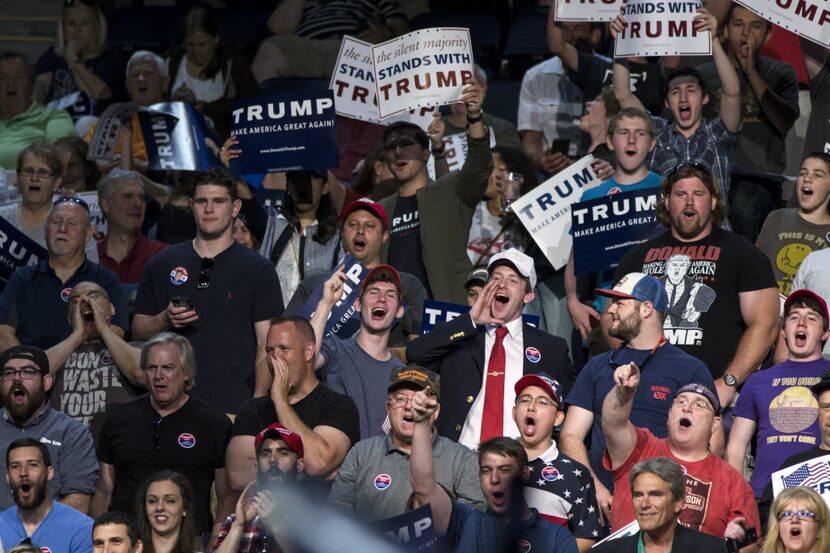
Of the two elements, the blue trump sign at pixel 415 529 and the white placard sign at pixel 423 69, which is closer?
the blue trump sign at pixel 415 529

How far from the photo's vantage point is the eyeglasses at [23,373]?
341 inches

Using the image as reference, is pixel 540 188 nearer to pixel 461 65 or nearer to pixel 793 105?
pixel 461 65

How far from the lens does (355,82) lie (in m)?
11.3

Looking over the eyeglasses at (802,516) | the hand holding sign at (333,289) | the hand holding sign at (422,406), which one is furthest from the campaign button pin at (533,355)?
the eyeglasses at (802,516)

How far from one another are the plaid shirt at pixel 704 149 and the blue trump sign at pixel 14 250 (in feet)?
12.0

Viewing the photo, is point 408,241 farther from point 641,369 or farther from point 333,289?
point 641,369

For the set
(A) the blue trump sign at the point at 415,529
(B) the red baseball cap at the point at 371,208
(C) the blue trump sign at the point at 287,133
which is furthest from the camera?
(C) the blue trump sign at the point at 287,133

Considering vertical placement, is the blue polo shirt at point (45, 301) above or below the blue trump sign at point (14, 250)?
below

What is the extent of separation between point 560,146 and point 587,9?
0.95 meters

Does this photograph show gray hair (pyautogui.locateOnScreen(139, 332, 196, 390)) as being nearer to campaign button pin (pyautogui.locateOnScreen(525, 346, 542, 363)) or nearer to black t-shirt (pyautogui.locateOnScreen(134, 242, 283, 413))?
black t-shirt (pyautogui.locateOnScreen(134, 242, 283, 413))

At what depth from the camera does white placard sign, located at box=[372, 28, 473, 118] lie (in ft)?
34.0

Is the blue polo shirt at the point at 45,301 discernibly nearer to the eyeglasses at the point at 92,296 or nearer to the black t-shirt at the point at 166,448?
the eyeglasses at the point at 92,296

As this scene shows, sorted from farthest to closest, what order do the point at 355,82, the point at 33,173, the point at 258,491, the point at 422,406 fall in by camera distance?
the point at 355,82
the point at 33,173
the point at 258,491
the point at 422,406

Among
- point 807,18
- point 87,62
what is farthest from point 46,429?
point 87,62
